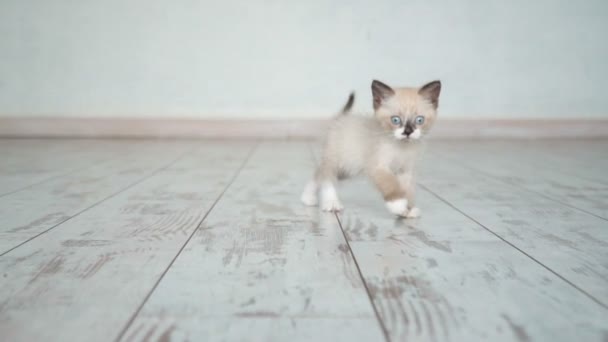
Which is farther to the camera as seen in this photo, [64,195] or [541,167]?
[541,167]

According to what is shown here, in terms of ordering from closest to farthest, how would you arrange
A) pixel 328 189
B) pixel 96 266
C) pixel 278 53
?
pixel 96 266 → pixel 328 189 → pixel 278 53

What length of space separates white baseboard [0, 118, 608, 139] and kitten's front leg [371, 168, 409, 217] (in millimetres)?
2405

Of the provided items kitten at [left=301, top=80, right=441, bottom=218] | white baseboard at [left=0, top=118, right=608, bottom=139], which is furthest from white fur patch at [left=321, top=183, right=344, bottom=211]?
white baseboard at [left=0, top=118, right=608, bottom=139]

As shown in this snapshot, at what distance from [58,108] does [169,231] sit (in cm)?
310

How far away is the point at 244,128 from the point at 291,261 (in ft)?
9.81

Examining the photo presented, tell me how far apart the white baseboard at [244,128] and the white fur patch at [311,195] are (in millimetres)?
2225

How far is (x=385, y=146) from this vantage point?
1.51 meters

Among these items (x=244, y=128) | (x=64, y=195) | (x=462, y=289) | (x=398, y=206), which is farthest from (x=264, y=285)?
(x=244, y=128)

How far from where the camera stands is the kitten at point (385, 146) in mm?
1427

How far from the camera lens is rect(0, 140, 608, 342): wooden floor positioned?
773 mm

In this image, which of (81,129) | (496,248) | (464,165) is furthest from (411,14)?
(496,248)

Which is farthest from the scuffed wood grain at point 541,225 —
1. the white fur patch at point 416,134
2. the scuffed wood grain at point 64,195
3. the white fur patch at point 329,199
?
the scuffed wood grain at point 64,195

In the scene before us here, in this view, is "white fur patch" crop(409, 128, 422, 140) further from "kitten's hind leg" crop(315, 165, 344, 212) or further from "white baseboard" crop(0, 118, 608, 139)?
"white baseboard" crop(0, 118, 608, 139)

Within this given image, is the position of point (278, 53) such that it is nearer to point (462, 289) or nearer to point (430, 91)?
point (430, 91)
